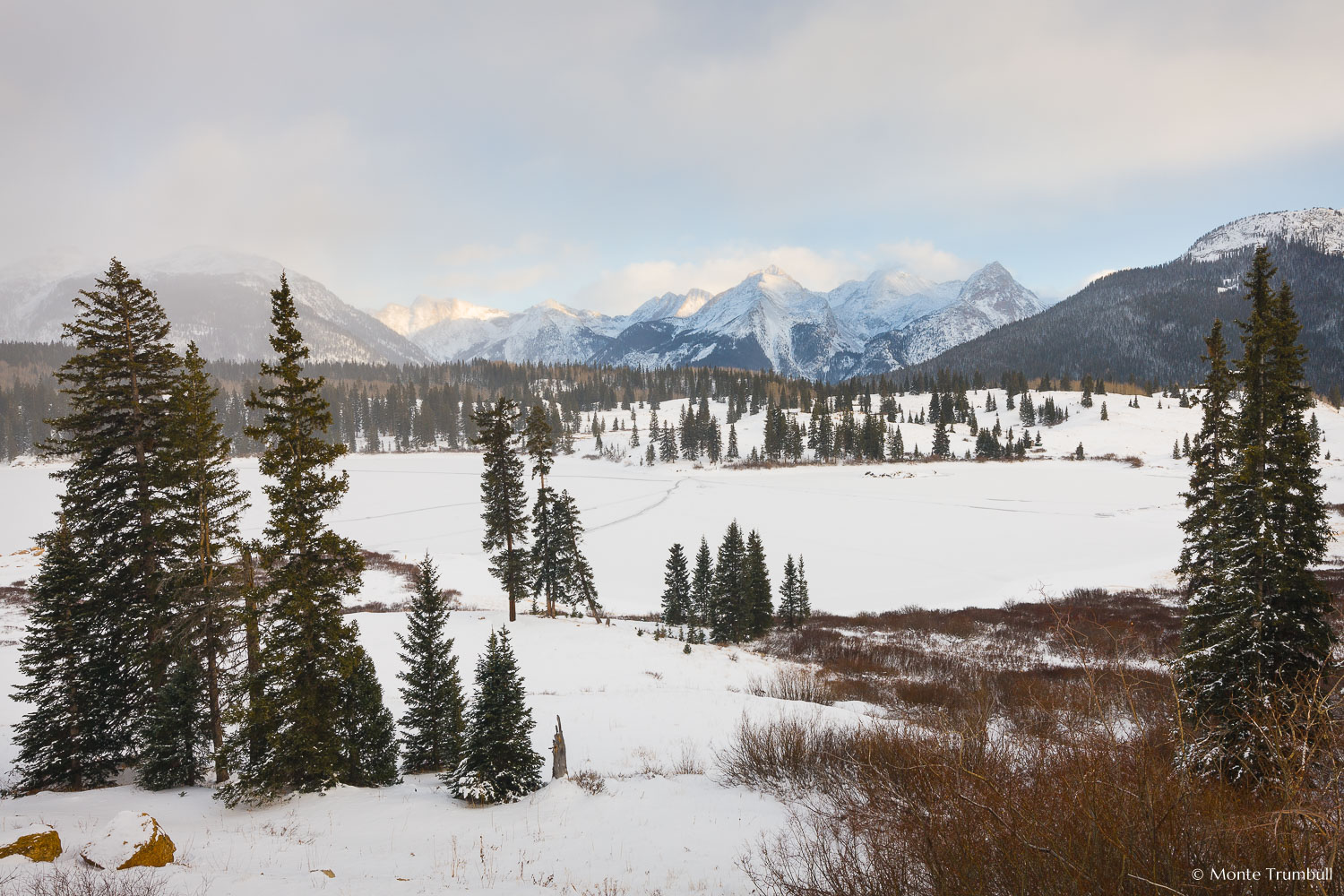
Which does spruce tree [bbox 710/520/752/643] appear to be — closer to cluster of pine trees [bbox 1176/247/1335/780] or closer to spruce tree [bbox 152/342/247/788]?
cluster of pine trees [bbox 1176/247/1335/780]

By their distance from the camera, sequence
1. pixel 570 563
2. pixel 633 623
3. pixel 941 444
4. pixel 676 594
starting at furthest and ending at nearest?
1. pixel 941 444
2. pixel 676 594
3. pixel 570 563
4. pixel 633 623

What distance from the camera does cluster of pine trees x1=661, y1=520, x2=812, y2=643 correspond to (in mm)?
33094

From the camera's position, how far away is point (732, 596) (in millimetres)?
33281

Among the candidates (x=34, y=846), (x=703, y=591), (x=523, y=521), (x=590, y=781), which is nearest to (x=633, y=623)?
(x=703, y=591)

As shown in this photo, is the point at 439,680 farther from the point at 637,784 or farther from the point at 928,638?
the point at 928,638

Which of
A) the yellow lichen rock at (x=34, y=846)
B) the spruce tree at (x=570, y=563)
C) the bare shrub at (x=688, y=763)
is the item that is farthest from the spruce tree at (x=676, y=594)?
the yellow lichen rock at (x=34, y=846)

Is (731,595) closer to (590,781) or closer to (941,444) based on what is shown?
(590,781)

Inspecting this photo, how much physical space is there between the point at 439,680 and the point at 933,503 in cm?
5985

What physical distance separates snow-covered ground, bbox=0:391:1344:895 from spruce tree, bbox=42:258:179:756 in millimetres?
3118

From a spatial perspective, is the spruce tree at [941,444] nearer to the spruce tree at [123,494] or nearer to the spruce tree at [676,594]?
the spruce tree at [676,594]

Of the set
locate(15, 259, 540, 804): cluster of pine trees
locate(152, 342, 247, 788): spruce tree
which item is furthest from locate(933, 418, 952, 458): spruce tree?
locate(152, 342, 247, 788): spruce tree

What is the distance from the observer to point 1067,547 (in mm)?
46375

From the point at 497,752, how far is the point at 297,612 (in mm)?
5835

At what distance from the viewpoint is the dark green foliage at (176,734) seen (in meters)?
12.7
